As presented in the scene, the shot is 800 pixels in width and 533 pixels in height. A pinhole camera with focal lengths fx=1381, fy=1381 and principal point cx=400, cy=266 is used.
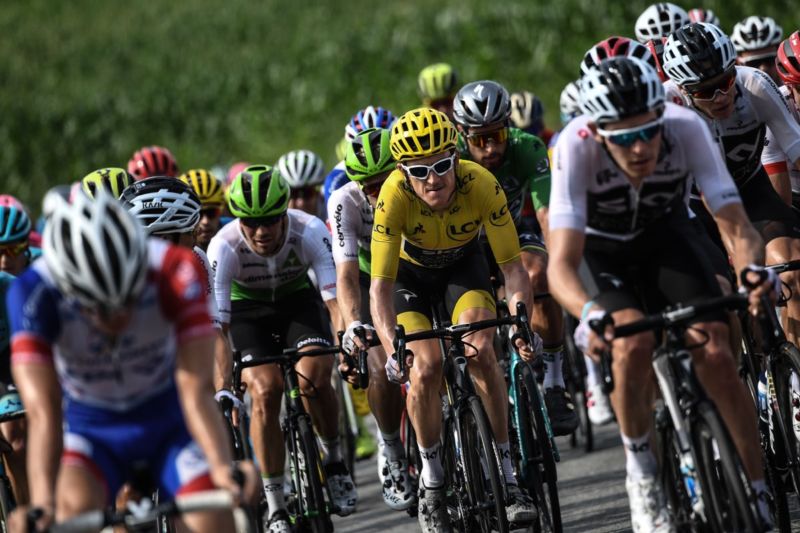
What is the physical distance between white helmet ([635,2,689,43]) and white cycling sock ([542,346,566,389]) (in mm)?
3322

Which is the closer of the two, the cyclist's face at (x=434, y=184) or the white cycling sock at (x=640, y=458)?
the white cycling sock at (x=640, y=458)

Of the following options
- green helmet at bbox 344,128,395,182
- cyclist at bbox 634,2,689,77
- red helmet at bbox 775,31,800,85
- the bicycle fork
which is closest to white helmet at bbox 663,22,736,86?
red helmet at bbox 775,31,800,85

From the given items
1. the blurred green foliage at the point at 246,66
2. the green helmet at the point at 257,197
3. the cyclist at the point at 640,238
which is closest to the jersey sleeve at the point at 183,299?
the cyclist at the point at 640,238

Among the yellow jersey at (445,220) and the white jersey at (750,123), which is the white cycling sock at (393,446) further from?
the white jersey at (750,123)

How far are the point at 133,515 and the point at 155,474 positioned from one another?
475mm

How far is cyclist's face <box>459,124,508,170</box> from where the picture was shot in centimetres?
972

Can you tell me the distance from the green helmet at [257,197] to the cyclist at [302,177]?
3.50 meters

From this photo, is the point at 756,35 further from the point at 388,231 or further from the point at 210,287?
the point at 210,287

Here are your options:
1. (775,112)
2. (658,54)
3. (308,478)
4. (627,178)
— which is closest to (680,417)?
(627,178)

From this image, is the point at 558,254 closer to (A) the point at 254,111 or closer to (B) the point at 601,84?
(B) the point at 601,84

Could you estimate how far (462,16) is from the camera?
1244 inches

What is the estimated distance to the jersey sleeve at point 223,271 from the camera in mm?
8781

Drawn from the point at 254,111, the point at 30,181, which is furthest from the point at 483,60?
the point at 30,181

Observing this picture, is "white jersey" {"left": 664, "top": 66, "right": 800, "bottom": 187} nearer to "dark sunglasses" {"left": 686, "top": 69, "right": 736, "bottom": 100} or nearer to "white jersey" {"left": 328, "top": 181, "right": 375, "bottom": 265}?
"dark sunglasses" {"left": 686, "top": 69, "right": 736, "bottom": 100}
